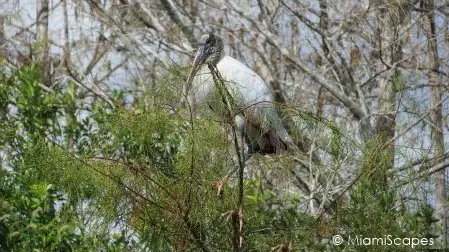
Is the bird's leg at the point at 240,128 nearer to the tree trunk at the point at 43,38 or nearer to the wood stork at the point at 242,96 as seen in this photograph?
the wood stork at the point at 242,96

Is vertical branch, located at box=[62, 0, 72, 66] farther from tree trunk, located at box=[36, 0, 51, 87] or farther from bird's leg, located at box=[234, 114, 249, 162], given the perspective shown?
bird's leg, located at box=[234, 114, 249, 162]

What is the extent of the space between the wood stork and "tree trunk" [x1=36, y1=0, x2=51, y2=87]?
7.26ft

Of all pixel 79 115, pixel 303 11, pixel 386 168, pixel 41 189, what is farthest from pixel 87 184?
pixel 303 11

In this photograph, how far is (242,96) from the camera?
373 centimetres

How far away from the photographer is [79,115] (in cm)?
570

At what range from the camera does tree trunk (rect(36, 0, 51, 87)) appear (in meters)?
7.05

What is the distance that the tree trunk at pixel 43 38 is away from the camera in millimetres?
7051

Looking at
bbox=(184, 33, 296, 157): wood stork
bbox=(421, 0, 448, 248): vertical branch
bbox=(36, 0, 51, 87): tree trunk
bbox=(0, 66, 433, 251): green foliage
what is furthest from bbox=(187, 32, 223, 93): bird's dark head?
bbox=(36, 0, 51, 87): tree trunk

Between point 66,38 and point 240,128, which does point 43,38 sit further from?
point 240,128

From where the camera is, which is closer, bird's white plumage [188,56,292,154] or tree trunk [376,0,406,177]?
bird's white plumage [188,56,292,154]

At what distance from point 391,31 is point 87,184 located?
3732 mm
